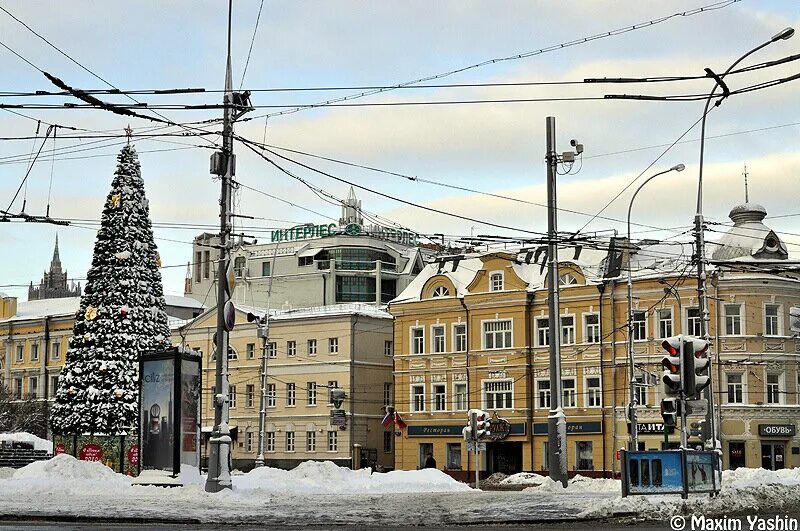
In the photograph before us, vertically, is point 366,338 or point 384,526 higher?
point 366,338

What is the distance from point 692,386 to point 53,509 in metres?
13.0

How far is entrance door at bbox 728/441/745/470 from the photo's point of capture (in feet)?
191

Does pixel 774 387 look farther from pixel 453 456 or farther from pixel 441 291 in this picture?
pixel 441 291

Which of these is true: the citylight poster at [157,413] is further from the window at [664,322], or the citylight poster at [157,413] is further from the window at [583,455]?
the window at [664,322]

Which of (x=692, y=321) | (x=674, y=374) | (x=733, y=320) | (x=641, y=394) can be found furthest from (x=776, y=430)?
(x=674, y=374)

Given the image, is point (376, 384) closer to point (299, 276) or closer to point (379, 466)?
point (379, 466)

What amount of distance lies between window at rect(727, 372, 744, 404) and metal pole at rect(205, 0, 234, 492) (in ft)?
118

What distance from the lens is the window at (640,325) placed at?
61938mm

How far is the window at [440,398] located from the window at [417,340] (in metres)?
2.53

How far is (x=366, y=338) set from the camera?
73812 millimetres

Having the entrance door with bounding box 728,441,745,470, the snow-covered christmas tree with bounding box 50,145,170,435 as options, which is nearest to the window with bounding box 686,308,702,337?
the entrance door with bounding box 728,441,745,470

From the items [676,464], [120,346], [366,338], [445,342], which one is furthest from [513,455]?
[676,464]

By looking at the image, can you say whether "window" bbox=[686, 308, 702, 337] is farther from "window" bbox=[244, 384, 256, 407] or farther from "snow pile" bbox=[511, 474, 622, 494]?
"window" bbox=[244, 384, 256, 407]

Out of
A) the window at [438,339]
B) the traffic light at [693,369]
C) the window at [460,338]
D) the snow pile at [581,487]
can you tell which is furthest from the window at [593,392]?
the traffic light at [693,369]
